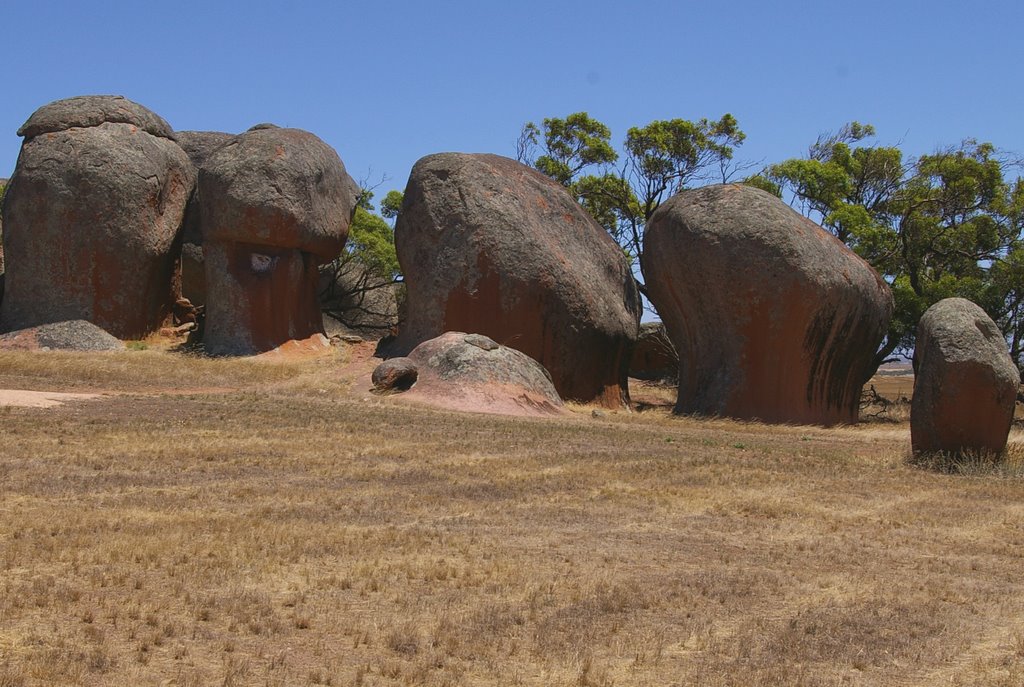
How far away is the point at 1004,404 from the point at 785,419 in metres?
8.20

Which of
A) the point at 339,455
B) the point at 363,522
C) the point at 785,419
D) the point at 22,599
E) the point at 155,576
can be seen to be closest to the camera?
the point at 22,599

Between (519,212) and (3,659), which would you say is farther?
(519,212)

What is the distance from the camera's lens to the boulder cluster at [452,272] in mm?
22516

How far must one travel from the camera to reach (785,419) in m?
22.5

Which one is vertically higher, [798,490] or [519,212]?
[519,212]

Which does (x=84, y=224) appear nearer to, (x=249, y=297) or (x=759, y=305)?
(x=249, y=297)

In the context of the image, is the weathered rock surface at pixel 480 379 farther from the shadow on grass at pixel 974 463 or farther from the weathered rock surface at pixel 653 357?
the weathered rock surface at pixel 653 357

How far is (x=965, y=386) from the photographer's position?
46.8 ft

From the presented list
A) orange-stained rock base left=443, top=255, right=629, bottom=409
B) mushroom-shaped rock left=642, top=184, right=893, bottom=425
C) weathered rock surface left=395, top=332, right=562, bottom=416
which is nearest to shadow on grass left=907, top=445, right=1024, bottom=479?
weathered rock surface left=395, top=332, right=562, bottom=416

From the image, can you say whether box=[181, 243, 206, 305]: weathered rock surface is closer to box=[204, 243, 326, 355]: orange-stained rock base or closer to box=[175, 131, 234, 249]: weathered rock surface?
box=[175, 131, 234, 249]: weathered rock surface

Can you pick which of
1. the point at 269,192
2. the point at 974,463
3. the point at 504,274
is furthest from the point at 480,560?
the point at 269,192

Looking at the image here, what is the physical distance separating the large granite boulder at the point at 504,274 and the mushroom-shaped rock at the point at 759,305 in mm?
1689

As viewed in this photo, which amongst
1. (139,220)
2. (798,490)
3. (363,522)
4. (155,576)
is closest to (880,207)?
(139,220)

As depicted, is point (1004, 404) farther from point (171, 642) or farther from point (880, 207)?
point (880, 207)
